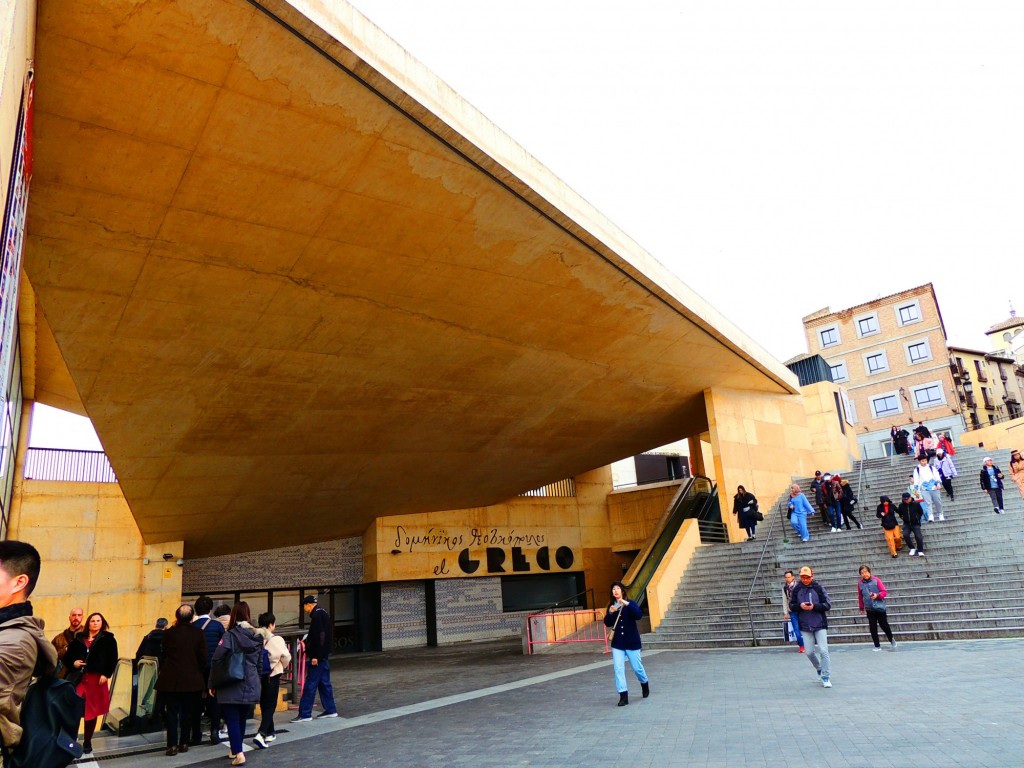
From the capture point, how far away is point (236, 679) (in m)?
6.25

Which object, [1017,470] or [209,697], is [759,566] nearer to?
[1017,470]

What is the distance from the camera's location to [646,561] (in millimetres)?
16969

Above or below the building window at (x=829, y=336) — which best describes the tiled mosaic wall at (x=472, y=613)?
below

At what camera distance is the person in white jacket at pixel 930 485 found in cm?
1423

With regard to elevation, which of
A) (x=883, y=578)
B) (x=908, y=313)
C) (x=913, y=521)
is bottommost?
(x=883, y=578)

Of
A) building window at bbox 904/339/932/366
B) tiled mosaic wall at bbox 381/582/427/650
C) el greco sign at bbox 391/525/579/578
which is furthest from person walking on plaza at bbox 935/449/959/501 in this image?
building window at bbox 904/339/932/366

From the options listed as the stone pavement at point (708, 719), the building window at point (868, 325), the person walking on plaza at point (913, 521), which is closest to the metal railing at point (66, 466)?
the stone pavement at point (708, 719)

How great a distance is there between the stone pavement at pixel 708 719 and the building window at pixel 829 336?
39.0 meters

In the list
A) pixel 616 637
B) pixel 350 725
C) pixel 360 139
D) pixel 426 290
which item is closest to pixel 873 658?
pixel 616 637

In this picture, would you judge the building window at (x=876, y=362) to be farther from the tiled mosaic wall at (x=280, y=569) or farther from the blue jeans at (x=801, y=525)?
the tiled mosaic wall at (x=280, y=569)

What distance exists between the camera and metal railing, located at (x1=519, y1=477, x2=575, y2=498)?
2475 centimetres

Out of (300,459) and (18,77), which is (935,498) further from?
(18,77)

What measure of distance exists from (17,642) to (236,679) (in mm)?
4428

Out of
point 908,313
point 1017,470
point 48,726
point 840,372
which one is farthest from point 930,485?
point 840,372
